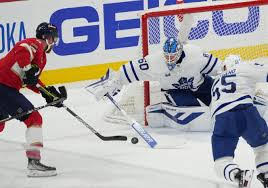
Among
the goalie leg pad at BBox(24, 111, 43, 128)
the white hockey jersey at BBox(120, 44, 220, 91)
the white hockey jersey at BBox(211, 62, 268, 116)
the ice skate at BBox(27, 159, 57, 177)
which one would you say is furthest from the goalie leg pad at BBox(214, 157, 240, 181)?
the white hockey jersey at BBox(120, 44, 220, 91)

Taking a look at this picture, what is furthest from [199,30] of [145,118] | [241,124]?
[241,124]

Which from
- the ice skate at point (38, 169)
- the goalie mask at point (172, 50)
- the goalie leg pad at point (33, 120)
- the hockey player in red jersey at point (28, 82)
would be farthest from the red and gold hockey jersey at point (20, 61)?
the goalie mask at point (172, 50)

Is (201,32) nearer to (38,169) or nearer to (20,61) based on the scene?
(20,61)

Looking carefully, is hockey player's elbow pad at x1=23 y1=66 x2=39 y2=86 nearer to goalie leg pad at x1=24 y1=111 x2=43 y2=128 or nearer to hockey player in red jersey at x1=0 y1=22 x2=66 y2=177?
hockey player in red jersey at x1=0 y1=22 x2=66 y2=177

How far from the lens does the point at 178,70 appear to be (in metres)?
5.74

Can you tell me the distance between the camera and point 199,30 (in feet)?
23.6

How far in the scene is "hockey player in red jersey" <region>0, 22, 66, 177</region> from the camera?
4.77 m

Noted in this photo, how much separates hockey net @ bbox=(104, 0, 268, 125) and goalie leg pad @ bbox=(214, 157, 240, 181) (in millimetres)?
2053

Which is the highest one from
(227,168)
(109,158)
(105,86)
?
(105,86)

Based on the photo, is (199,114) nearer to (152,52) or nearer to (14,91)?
(152,52)

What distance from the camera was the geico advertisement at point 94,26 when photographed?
6.88 m

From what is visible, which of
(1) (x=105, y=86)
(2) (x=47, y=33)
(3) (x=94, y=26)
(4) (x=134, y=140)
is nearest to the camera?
(2) (x=47, y=33)

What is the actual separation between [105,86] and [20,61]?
1037 millimetres

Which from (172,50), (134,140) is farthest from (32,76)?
(172,50)
